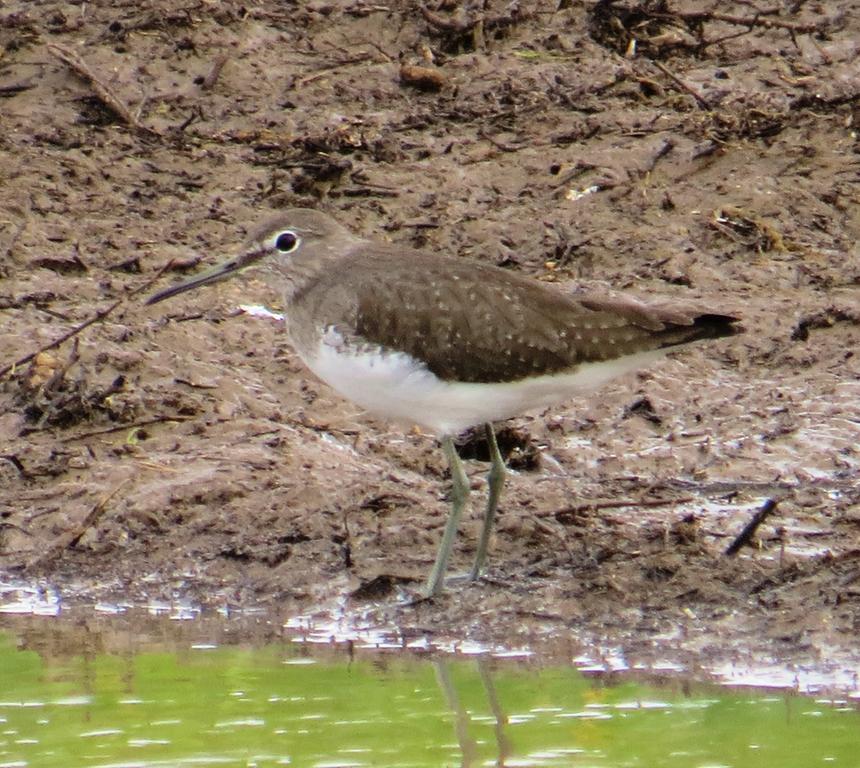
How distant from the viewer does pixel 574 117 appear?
1202 cm

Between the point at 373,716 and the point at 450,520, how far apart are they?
1.35 meters

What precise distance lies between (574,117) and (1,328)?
3.99m

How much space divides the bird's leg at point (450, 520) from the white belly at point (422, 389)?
164mm

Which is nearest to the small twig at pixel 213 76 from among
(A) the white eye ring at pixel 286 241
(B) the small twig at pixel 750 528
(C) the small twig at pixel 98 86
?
(C) the small twig at pixel 98 86

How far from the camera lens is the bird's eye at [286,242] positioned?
27.9ft

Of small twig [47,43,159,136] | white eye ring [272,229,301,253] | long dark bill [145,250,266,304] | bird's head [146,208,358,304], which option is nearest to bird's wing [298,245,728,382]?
bird's head [146,208,358,304]

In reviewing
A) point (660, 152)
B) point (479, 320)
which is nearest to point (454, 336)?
point (479, 320)

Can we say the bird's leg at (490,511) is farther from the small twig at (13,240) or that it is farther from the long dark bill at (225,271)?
the small twig at (13,240)

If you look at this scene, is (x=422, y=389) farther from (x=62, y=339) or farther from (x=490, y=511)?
(x=62, y=339)

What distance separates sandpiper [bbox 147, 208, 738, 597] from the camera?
7.95m

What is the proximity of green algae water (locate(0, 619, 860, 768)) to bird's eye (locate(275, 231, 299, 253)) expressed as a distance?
182 cm

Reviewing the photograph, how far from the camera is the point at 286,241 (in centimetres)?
854

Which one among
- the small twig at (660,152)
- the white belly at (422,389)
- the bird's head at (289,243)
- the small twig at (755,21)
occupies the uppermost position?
the small twig at (755,21)

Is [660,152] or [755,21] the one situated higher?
[755,21]
